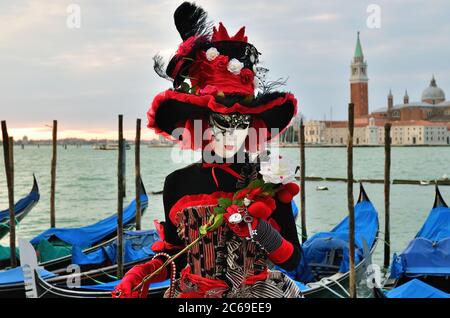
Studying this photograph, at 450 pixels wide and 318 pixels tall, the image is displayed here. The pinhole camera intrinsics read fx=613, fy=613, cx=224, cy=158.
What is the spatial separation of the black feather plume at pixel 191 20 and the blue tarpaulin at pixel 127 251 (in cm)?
500

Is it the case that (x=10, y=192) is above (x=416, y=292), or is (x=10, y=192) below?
above

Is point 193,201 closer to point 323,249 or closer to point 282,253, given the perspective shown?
point 282,253

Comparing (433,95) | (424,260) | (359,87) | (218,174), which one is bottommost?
(424,260)

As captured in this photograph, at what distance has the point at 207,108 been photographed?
6.14 ft

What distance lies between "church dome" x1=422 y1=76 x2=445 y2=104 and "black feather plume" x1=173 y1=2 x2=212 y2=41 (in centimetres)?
9551

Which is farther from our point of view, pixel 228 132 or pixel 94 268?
pixel 94 268

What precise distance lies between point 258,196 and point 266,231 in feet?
0.33

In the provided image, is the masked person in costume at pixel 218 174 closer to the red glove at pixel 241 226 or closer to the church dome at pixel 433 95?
the red glove at pixel 241 226

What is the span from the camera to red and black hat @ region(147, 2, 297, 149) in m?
1.87

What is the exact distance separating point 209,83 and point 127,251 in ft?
18.9

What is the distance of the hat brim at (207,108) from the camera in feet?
6.04

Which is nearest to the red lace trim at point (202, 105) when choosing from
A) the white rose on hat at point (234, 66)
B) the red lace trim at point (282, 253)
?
the white rose on hat at point (234, 66)

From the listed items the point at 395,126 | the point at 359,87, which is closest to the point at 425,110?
the point at 395,126
